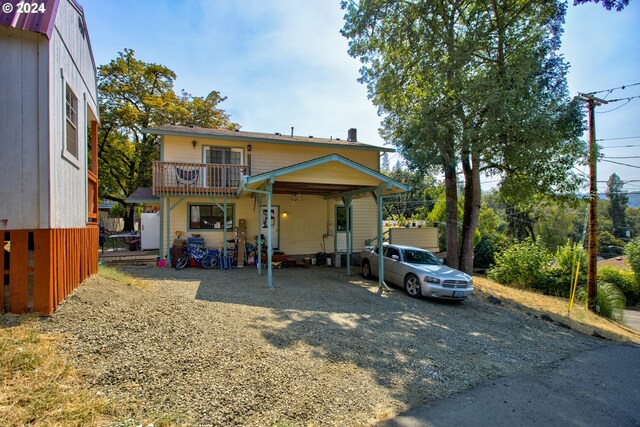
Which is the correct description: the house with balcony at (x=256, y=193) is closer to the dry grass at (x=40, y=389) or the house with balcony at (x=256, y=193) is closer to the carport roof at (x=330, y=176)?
the carport roof at (x=330, y=176)

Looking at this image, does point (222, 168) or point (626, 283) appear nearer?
point (222, 168)

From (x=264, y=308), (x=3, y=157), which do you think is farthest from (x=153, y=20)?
(x=264, y=308)

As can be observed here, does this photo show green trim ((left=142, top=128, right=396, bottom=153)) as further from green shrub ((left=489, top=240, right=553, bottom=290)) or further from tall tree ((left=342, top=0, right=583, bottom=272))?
green shrub ((left=489, top=240, right=553, bottom=290))

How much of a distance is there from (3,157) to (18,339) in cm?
247

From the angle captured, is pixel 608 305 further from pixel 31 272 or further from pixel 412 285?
pixel 31 272

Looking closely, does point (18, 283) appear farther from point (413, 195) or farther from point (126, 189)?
point (413, 195)

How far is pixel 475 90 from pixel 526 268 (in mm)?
11301

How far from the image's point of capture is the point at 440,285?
912cm

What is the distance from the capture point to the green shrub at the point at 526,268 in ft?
56.4

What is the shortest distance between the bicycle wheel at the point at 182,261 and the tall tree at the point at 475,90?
9.43 m

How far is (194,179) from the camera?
41.2ft

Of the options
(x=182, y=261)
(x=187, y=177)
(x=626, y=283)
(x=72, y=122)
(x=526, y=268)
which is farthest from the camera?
(x=626, y=283)

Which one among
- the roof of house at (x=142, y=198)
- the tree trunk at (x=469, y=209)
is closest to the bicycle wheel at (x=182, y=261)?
the roof of house at (x=142, y=198)

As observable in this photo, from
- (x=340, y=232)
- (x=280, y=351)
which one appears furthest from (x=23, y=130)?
(x=340, y=232)
